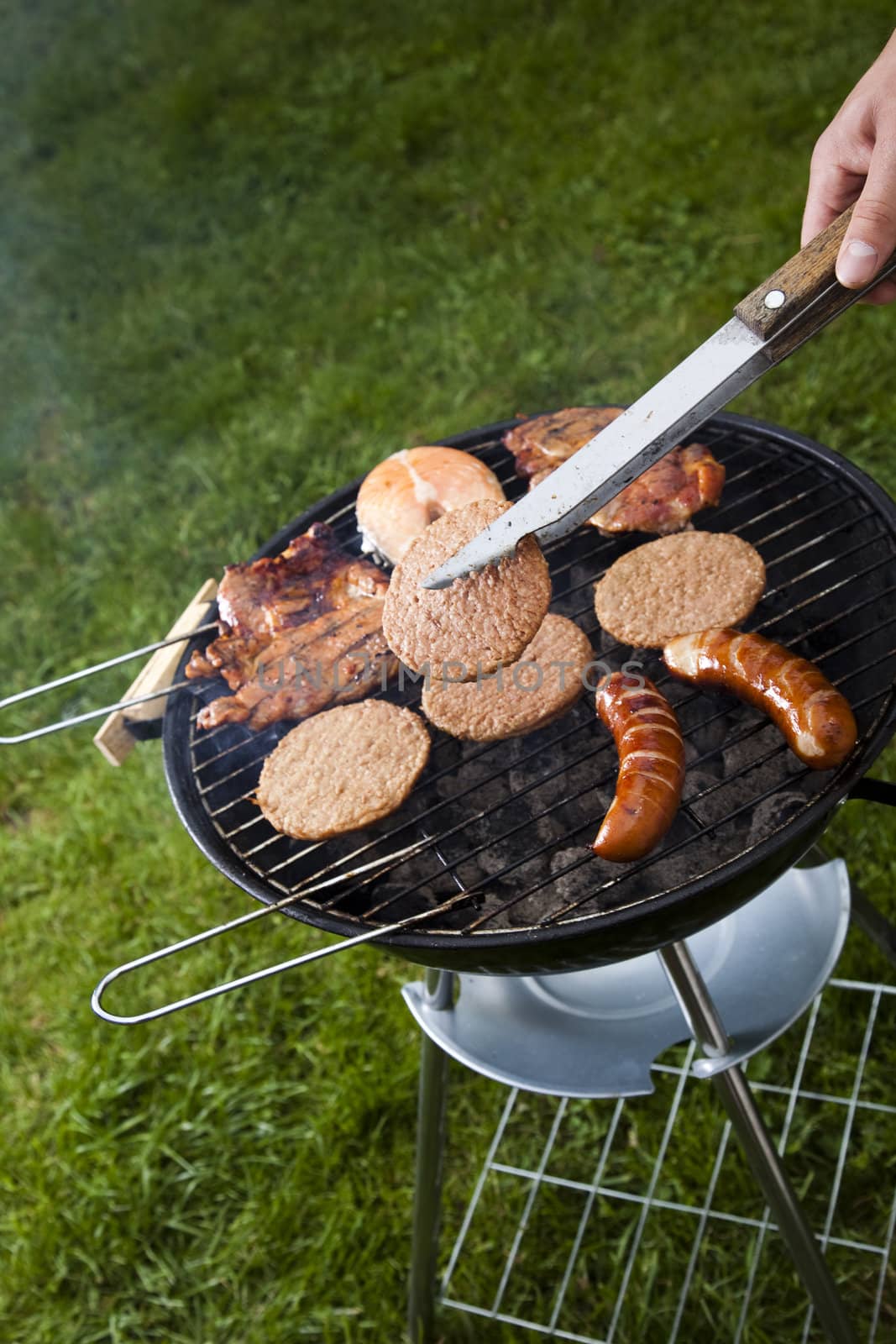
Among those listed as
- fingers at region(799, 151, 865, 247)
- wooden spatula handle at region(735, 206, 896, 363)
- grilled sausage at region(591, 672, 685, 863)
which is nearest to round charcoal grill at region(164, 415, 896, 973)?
grilled sausage at region(591, 672, 685, 863)

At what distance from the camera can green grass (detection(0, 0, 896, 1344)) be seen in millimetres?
3506

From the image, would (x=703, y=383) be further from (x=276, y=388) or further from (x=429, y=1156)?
(x=276, y=388)

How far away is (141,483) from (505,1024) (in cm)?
398

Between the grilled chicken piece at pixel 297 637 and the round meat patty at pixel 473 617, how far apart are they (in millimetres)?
372

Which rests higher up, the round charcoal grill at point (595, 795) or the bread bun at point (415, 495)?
the bread bun at point (415, 495)

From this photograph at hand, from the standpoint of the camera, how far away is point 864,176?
8.73 feet

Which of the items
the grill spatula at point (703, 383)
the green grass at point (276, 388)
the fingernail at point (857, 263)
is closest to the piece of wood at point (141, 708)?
the grill spatula at point (703, 383)

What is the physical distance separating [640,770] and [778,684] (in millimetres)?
353

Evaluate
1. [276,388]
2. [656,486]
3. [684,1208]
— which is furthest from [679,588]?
[276,388]

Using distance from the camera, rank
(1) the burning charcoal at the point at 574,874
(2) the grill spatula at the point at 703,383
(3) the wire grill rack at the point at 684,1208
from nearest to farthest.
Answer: (2) the grill spatula at the point at 703,383 < (1) the burning charcoal at the point at 574,874 < (3) the wire grill rack at the point at 684,1208

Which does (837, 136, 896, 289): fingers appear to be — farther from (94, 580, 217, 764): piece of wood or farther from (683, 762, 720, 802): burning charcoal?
(94, 580, 217, 764): piece of wood

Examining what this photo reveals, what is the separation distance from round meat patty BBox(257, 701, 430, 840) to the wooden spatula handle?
1.13 m

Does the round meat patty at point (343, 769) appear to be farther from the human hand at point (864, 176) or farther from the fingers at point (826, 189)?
the fingers at point (826, 189)

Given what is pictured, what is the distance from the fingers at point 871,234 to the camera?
1.97 metres
